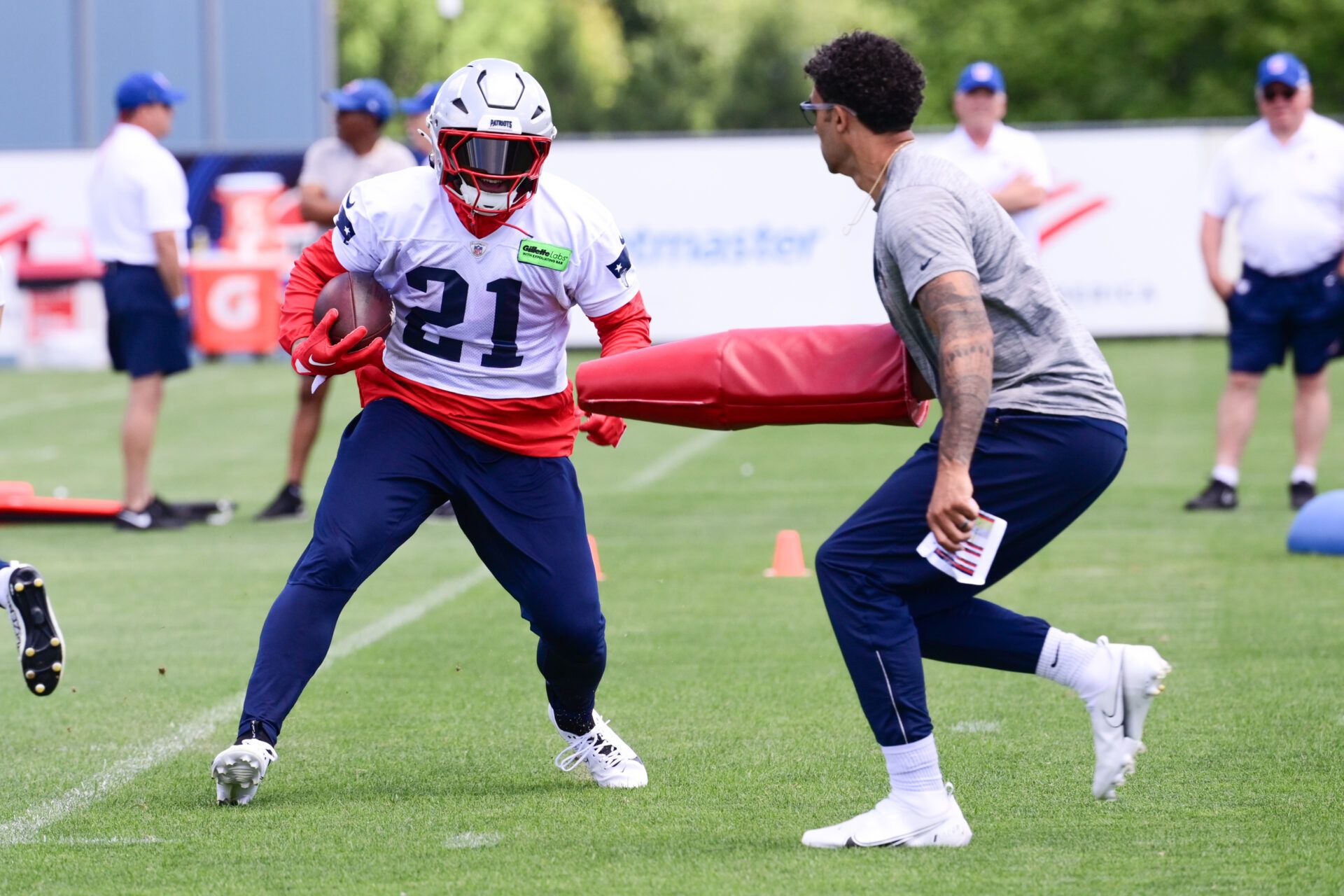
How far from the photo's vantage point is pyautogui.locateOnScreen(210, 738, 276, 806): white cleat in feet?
14.8

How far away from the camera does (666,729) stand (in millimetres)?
5441

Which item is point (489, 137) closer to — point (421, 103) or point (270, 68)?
point (421, 103)

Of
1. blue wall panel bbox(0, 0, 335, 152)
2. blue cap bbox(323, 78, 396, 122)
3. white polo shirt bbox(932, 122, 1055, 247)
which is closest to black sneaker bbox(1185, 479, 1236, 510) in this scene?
white polo shirt bbox(932, 122, 1055, 247)

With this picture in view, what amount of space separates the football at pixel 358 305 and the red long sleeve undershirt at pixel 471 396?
7 cm

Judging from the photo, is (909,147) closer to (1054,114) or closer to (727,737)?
(727,737)

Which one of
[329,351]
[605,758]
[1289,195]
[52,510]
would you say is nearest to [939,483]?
[605,758]

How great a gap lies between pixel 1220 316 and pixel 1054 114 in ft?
65.7

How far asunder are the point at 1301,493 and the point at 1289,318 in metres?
0.89

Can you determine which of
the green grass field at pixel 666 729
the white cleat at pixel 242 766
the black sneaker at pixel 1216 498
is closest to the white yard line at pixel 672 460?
the green grass field at pixel 666 729

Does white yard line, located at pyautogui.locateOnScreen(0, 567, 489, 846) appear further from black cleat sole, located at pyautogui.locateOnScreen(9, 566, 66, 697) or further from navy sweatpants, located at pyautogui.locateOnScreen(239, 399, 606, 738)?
navy sweatpants, located at pyautogui.locateOnScreen(239, 399, 606, 738)

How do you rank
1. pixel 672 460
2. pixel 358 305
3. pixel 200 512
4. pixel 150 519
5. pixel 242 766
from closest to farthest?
pixel 242 766, pixel 358 305, pixel 150 519, pixel 200 512, pixel 672 460

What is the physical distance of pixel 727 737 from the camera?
17.4 feet

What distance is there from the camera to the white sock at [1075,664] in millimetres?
4199

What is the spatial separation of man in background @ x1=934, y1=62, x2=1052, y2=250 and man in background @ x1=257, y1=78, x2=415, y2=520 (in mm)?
2975
